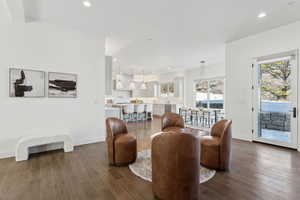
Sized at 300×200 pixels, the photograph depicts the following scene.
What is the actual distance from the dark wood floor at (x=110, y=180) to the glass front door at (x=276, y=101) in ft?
2.84

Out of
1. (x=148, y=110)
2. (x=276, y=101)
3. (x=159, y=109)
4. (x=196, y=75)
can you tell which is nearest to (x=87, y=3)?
(x=276, y=101)

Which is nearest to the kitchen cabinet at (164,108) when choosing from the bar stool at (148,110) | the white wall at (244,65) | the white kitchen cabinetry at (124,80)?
the bar stool at (148,110)

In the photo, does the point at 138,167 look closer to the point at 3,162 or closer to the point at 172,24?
the point at 3,162

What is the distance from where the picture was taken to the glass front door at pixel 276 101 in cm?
388

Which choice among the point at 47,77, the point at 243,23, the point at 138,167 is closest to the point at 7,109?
the point at 47,77

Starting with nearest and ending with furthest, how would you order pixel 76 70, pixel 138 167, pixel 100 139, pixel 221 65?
pixel 138 167, pixel 76 70, pixel 100 139, pixel 221 65

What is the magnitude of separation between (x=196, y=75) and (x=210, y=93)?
4.63 ft

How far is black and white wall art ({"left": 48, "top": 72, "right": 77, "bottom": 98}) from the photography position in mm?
3789

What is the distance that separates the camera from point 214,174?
2518mm

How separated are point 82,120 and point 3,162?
5.70ft

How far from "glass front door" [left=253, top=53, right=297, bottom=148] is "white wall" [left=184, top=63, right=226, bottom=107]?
341 cm

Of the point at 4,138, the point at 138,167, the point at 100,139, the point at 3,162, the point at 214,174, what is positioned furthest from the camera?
the point at 100,139

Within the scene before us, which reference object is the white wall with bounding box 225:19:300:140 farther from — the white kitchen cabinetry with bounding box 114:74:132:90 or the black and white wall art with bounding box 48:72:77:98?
the white kitchen cabinetry with bounding box 114:74:132:90

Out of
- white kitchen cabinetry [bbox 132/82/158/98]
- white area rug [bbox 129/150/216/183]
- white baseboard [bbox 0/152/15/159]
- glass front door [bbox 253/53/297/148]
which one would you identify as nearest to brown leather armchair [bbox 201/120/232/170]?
white area rug [bbox 129/150/216/183]
